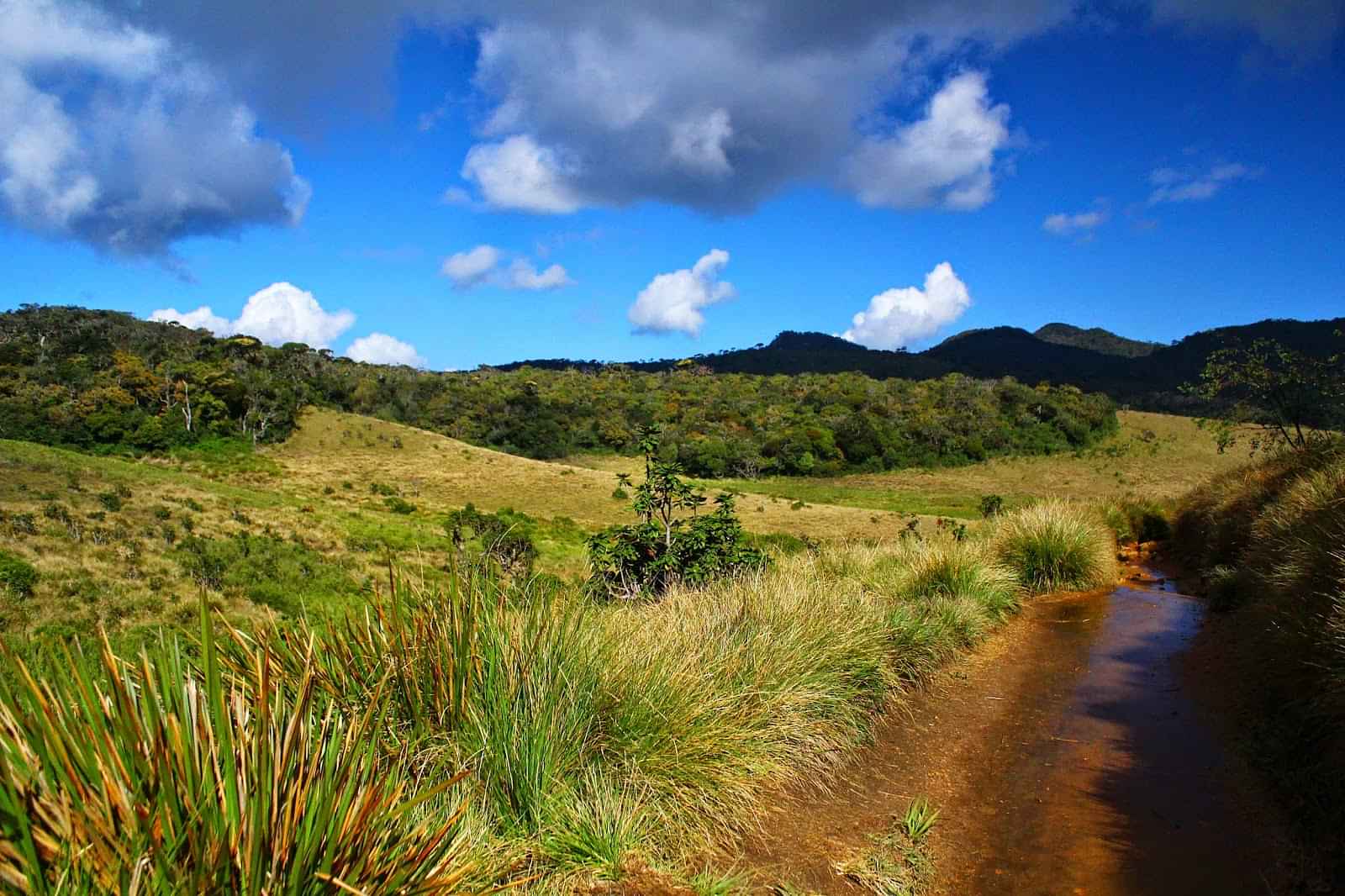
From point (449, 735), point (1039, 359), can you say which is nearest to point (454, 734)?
point (449, 735)

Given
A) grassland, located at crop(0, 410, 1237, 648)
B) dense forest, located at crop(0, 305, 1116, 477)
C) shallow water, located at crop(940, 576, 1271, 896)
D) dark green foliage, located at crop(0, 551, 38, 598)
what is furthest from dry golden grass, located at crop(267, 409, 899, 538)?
shallow water, located at crop(940, 576, 1271, 896)

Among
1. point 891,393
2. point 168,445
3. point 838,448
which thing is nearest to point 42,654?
point 168,445

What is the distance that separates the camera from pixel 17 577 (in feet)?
62.9

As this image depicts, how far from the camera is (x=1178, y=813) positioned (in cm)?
436

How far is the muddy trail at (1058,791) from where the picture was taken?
12.5 ft

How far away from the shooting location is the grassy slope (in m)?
54.9

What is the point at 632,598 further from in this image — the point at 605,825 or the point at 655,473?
the point at 605,825

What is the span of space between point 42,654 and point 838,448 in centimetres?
7405

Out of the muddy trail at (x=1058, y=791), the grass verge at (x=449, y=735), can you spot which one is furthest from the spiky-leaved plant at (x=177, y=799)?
the muddy trail at (x=1058, y=791)

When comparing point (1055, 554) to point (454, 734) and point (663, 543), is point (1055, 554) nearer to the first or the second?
point (663, 543)

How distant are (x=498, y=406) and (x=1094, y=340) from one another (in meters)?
139

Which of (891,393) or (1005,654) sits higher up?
(891,393)

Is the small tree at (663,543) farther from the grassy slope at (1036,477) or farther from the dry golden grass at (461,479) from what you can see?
the grassy slope at (1036,477)

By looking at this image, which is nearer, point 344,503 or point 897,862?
point 897,862
